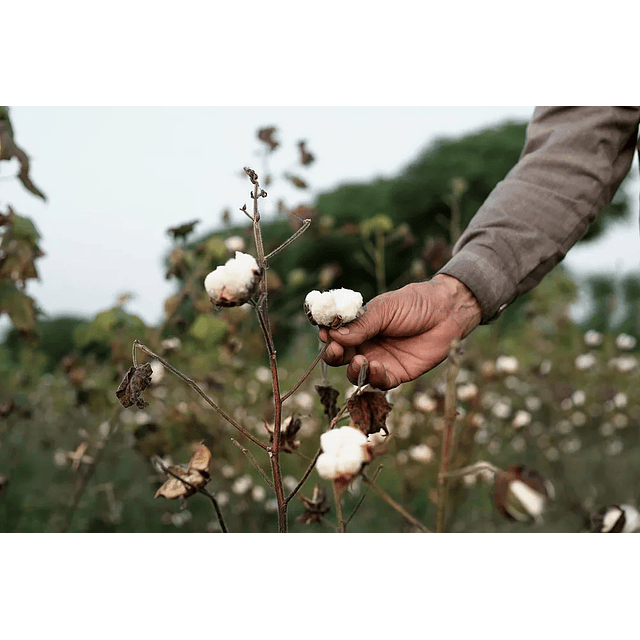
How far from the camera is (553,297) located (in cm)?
382

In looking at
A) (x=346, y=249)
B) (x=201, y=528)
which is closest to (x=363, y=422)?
(x=201, y=528)

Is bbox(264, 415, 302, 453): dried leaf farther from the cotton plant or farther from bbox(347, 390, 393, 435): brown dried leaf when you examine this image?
bbox(347, 390, 393, 435): brown dried leaf

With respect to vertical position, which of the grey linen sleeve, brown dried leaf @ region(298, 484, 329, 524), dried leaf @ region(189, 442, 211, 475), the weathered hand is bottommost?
brown dried leaf @ region(298, 484, 329, 524)

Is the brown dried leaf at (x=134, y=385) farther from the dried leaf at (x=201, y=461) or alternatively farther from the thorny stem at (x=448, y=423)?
the thorny stem at (x=448, y=423)

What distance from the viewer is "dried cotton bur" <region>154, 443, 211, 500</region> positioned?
0.59m

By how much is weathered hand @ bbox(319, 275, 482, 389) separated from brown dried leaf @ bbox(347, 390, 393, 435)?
5.6 inches

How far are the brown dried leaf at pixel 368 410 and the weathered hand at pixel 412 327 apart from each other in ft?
0.47

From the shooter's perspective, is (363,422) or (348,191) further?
(348,191)

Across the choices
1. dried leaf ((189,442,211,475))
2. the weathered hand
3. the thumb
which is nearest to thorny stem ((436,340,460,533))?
the weathered hand

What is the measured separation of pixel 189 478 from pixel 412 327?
1.34ft

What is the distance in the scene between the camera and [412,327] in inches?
34.2

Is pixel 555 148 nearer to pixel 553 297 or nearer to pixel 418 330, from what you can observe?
pixel 418 330

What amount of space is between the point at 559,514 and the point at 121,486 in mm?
1704

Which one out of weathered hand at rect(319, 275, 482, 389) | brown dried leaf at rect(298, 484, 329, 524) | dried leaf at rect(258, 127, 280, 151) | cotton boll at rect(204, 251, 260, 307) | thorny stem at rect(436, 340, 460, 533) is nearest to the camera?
cotton boll at rect(204, 251, 260, 307)
